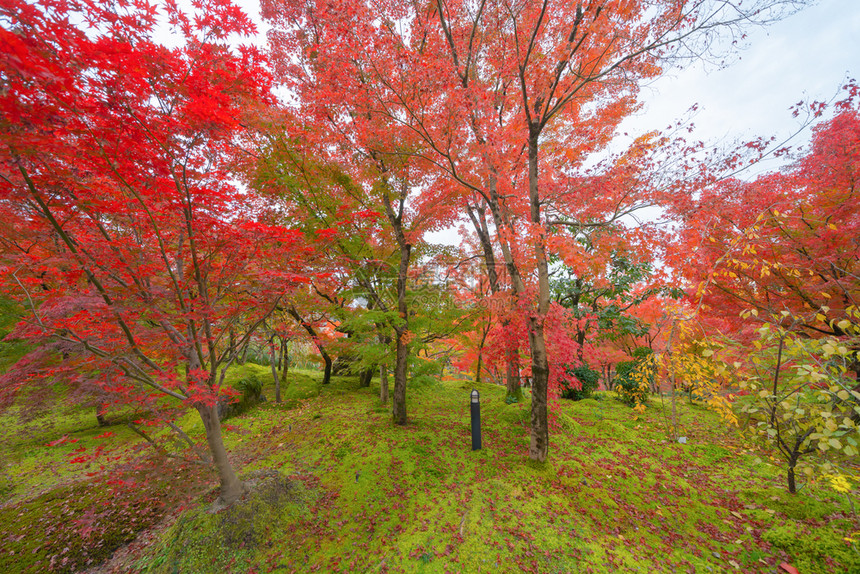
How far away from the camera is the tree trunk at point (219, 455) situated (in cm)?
380

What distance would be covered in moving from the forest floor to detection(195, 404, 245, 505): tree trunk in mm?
211

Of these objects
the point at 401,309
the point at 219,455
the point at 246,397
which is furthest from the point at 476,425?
the point at 246,397

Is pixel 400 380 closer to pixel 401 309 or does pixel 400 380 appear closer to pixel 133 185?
pixel 401 309

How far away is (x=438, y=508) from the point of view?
159 inches

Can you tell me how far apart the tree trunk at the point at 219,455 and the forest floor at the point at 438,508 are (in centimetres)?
21

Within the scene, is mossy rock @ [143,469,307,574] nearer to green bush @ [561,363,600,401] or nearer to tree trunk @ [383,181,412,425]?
tree trunk @ [383,181,412,425]

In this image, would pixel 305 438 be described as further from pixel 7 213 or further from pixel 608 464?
pixel 608 464

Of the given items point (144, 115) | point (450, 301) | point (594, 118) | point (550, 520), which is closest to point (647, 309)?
point (594, 118)

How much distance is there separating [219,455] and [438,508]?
3.24 metres

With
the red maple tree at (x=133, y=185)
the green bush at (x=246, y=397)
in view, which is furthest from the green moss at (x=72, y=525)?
the green bush at (x=246, y=397)

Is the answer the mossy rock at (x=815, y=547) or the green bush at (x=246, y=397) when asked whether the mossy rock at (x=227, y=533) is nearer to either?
the green bush at (x=246, y=397)

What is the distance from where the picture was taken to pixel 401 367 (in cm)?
636

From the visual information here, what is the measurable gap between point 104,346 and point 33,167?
2253 mm

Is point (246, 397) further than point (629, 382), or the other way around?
point (246, 397)
